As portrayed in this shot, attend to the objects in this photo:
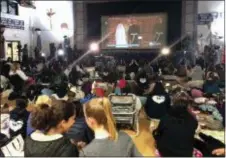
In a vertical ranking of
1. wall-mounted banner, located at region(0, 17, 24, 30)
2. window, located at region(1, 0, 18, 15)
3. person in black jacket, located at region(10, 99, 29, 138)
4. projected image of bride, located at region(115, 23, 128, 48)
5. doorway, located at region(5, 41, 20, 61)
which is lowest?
person in black jacket, located at region(10, 99, 29, 138)

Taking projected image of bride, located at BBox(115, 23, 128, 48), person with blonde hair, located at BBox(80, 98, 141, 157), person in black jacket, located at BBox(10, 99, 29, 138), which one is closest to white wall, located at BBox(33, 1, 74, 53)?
projected image of bride, located at BBox(115, 23, 128, 48)

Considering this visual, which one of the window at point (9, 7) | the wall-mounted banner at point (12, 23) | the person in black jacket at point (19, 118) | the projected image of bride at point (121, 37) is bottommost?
the person in black jacket at point (19, 118)

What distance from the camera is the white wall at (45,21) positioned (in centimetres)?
230

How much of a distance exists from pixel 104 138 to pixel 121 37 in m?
1.46

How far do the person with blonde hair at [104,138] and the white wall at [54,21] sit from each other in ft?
4.82

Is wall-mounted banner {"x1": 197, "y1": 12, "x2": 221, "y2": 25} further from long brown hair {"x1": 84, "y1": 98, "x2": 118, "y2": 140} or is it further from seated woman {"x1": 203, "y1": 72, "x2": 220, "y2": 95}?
long brown hair {"x1": 84, "y1": 98, "x2": 118, "y2": 140}

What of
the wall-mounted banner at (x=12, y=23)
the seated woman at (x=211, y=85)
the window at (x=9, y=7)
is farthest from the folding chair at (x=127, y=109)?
the window at (x=9, y=7)

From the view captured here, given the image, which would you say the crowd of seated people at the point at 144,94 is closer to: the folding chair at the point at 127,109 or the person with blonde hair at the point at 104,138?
the folding chair at the point at 127,109

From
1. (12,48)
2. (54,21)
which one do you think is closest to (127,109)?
(54,21)

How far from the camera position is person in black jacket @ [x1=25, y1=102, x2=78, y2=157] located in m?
0.98

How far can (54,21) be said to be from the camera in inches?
93.0

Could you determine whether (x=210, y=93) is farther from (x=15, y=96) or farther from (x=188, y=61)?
(x=15, y=96)

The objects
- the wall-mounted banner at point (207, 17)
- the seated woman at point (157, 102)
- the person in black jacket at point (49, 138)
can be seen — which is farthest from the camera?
the seated woman at point (157, 102)

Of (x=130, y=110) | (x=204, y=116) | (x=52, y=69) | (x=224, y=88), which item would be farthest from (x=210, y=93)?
(x=52, y=69)
